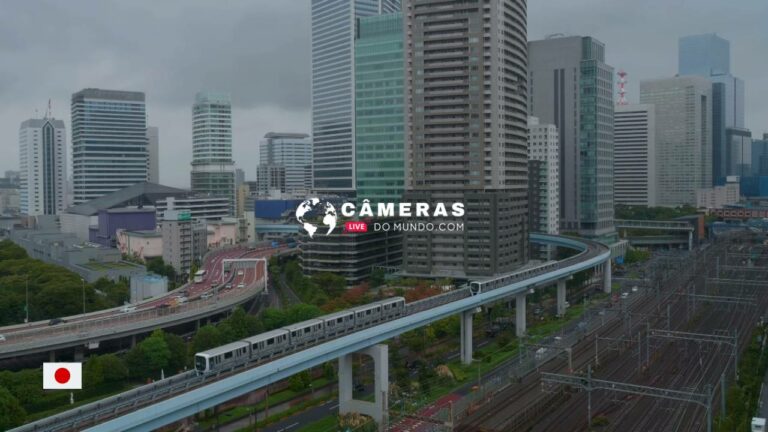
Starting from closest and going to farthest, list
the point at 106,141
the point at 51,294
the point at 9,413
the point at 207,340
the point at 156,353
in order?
the point at 9,413, the point at 156,353, the point at 207,340, the point at 51,294, the point at 106,141

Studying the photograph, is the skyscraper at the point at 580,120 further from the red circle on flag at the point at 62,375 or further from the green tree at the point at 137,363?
the red circle on flag at the point at 62,375

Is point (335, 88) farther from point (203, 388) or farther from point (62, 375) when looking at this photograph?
point (203, 388)

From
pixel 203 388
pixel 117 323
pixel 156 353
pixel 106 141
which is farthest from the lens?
pixel 106 141

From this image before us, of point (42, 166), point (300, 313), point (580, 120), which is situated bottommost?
point (300, 313)

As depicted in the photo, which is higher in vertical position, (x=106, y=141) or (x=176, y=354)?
(x=106, y=141)

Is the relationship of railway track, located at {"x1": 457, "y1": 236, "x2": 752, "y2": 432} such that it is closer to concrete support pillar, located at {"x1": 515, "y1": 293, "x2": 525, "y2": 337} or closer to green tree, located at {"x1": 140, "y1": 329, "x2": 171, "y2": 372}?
concrete support pillar, located at {"x1": 515, "y1": 293, "x2": 525, "y2": 337}

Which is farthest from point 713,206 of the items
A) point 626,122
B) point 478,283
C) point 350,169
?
point 478,283

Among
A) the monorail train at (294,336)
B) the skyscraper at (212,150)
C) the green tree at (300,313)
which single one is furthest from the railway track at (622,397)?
the skyscraper at (212,150)

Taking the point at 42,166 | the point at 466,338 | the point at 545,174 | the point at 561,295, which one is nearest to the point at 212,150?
the point at 42,166
